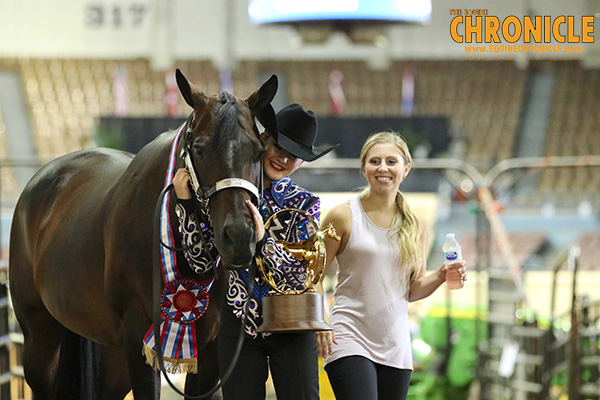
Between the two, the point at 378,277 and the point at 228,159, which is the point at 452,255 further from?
the point at 228,159

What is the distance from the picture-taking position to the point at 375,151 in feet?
9.73

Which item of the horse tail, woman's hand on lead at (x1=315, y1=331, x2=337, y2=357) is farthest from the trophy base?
the horse tail

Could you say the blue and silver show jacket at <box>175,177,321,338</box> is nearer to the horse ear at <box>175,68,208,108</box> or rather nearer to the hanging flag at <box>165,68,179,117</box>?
the horse ear at <box>175,68,208,108</box>

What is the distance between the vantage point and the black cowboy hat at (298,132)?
8.34 feet

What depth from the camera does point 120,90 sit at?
703 inches

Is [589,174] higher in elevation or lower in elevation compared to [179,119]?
lower

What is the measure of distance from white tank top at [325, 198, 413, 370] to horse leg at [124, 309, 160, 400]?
0.62 metres

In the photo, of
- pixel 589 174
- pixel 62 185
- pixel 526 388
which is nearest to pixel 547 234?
pixel 589 174

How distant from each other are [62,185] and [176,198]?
1378 millimetres

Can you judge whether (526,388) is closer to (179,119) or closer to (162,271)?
(162,271)

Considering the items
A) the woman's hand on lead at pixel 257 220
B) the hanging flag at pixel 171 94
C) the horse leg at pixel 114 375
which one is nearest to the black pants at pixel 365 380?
the woman's hand on lead at pixel 257 220

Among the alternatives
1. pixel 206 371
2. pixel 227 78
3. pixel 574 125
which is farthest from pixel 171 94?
pixel 206 371

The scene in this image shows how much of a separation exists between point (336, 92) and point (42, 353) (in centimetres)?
1481

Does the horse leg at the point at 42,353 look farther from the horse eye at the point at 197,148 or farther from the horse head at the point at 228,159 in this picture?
the horse eye at the point at 197,148
